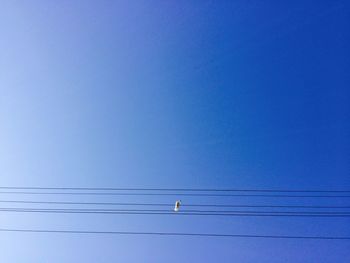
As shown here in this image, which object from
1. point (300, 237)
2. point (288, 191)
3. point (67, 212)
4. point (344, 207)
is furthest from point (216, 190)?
point (67, 212)

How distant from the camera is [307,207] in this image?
10289mm

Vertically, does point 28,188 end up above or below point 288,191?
below

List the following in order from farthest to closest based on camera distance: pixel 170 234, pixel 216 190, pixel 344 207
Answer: pixel 170 234 < pixel 216 190 < pixel 344 207

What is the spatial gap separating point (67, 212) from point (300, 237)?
28.6 feet

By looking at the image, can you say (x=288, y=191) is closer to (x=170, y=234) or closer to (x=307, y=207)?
(x=307, y=207)

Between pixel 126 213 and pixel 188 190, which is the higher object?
pixel 188 190

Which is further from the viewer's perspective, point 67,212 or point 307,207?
point 67,212

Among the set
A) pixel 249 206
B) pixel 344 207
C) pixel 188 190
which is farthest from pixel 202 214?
pixel 344 207

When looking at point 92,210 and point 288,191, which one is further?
point 92,210

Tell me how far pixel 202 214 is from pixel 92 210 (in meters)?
4.17

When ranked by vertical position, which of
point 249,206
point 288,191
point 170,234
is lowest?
point 170,234

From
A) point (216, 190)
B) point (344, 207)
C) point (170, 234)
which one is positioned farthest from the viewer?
point (170, 234)

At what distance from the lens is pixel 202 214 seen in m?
11.1

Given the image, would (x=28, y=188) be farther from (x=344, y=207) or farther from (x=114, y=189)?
(x=344, y=207)
